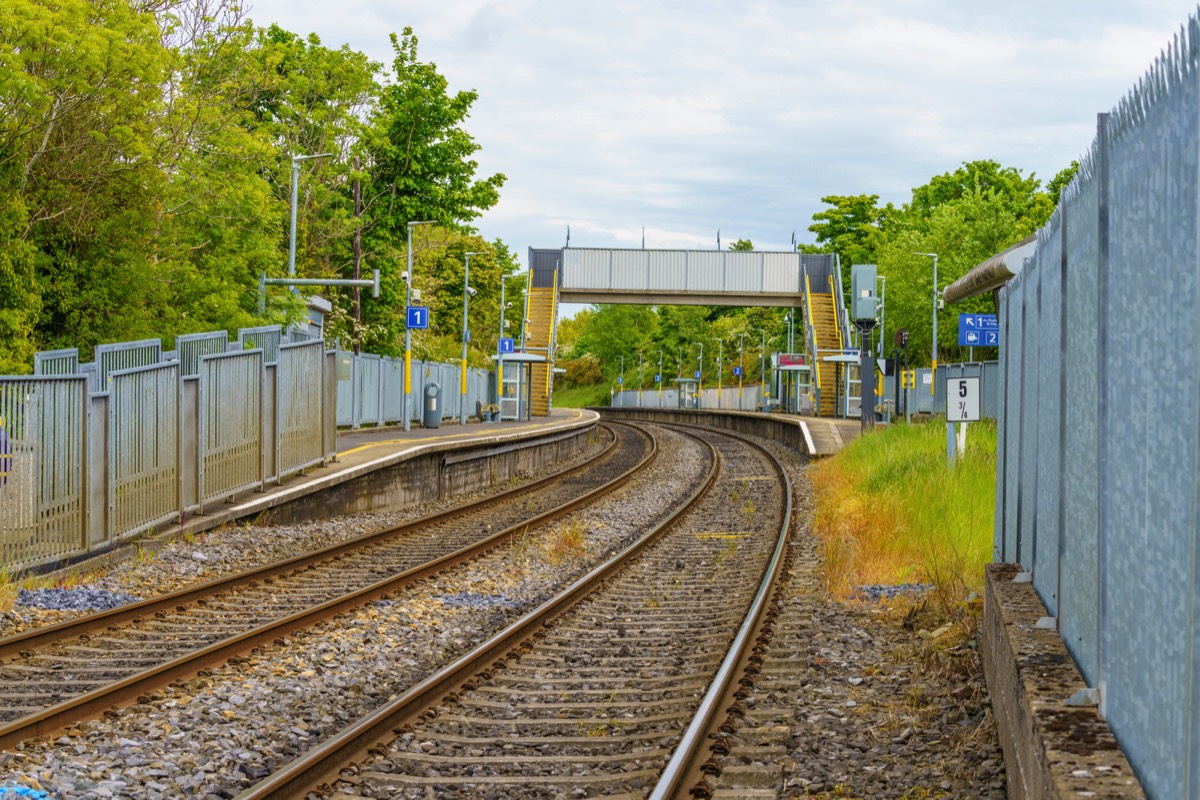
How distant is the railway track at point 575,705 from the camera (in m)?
6.25

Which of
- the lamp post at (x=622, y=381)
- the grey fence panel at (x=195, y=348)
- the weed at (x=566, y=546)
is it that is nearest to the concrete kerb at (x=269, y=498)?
the grey fence panel at (x=195, y=348)

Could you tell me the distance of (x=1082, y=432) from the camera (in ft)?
16.8

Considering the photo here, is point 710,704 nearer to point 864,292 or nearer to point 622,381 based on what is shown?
point 864,292

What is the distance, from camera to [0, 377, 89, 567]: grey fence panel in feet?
38.7

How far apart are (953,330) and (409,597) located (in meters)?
53.2

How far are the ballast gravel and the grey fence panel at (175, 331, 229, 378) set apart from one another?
3.11 metres

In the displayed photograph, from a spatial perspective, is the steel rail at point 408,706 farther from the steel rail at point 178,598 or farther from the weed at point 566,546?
the steel rail at point 178,598

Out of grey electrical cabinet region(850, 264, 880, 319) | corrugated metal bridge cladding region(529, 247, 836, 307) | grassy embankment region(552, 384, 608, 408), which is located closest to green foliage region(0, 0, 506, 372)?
grey electrical cabinet region(850, 264, 880, 319)

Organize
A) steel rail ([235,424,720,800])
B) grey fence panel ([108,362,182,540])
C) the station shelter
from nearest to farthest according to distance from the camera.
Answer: steel rail ([235,424,720,800])
grey fence panel ([108,362,182,540])
the station shelter

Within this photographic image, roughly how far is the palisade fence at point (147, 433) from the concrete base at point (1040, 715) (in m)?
8.77

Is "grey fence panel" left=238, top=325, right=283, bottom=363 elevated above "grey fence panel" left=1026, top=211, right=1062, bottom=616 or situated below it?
above

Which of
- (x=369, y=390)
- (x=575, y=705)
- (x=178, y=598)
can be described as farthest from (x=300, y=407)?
(x=369, y=390)

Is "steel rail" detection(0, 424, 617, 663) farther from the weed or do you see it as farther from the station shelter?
the station shelter

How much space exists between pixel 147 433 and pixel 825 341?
5270cm
